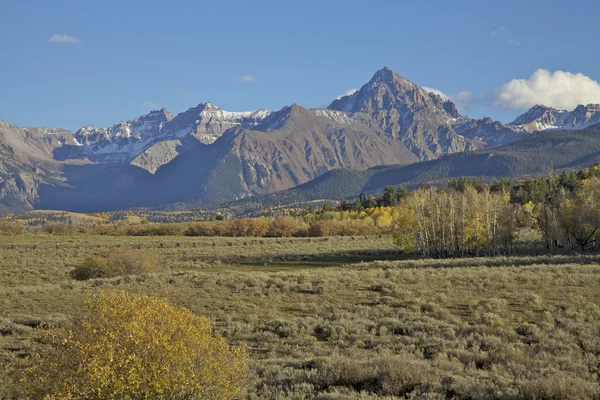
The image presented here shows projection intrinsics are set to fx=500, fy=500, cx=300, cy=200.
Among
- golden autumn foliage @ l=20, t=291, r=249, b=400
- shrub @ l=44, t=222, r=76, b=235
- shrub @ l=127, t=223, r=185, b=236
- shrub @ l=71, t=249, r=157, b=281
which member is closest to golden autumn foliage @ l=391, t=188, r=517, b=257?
shrub @ l=71, t=249, r=157, b=281

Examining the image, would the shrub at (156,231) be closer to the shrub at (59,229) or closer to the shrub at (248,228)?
the shrub at (59,229)

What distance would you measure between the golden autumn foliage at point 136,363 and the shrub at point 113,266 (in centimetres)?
2824

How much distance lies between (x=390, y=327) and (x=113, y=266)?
25610 mm

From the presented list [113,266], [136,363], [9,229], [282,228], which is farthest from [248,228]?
[136,363]

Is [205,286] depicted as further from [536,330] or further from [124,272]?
[536,330]

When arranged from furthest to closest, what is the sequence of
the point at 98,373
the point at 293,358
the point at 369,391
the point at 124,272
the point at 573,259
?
the point at 573,259 < the point at 124,272 < the point at 293,358 < the point at 369,391 < the point at 98,373

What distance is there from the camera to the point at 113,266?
37.8m

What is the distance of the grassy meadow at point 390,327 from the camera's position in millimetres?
12148

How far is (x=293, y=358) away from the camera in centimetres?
1535

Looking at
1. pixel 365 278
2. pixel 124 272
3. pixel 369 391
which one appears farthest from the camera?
pixel 124 272

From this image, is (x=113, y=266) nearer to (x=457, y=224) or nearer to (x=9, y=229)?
(x=457, y=224)

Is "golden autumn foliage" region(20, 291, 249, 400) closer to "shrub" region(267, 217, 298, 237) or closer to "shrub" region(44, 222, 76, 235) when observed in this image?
"shrub" region(44, 222, 76, 235)

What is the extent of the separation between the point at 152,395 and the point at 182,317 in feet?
6.25

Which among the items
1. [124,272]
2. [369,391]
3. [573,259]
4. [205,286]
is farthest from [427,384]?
[573,259]
